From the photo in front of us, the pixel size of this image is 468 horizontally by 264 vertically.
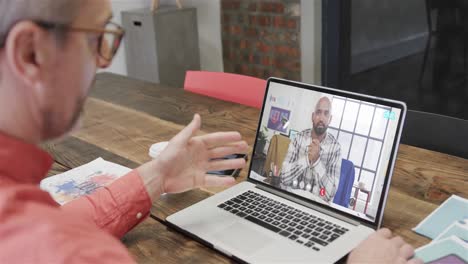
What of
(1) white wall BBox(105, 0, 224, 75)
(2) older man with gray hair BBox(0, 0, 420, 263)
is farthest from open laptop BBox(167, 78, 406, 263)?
(1) white wall BBox(105, 0, 224, 75)

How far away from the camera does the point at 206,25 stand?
4176 millimetres

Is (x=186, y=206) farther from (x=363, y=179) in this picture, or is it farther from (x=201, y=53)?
(x=201, y=53)

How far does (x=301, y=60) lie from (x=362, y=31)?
52cm

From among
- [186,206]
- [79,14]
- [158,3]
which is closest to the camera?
[79,14]

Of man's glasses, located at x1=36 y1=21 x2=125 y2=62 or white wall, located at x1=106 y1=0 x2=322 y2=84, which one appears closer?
man's glasses, located at x1=36 y1=21 x2=125 y2=62

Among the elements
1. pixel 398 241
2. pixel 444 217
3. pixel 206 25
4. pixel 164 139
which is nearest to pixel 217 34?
pixel 206 25

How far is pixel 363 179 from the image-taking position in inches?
41.6

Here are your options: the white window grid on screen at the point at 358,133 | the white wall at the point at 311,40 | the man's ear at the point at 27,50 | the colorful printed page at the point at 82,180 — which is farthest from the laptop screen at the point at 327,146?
the white wall at the point at 311,40

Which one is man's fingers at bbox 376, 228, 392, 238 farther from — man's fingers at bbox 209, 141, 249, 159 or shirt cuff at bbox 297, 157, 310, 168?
man's fingers at bbox 209, 141, 249, 159

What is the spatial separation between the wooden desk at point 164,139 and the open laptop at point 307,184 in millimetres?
60

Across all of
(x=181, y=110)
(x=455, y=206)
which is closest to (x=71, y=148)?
(x=181, y=110)

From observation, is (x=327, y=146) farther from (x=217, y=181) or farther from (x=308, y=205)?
(x=217, y=181)

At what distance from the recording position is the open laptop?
39.8 inches

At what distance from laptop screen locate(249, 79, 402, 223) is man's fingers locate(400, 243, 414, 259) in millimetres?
103
